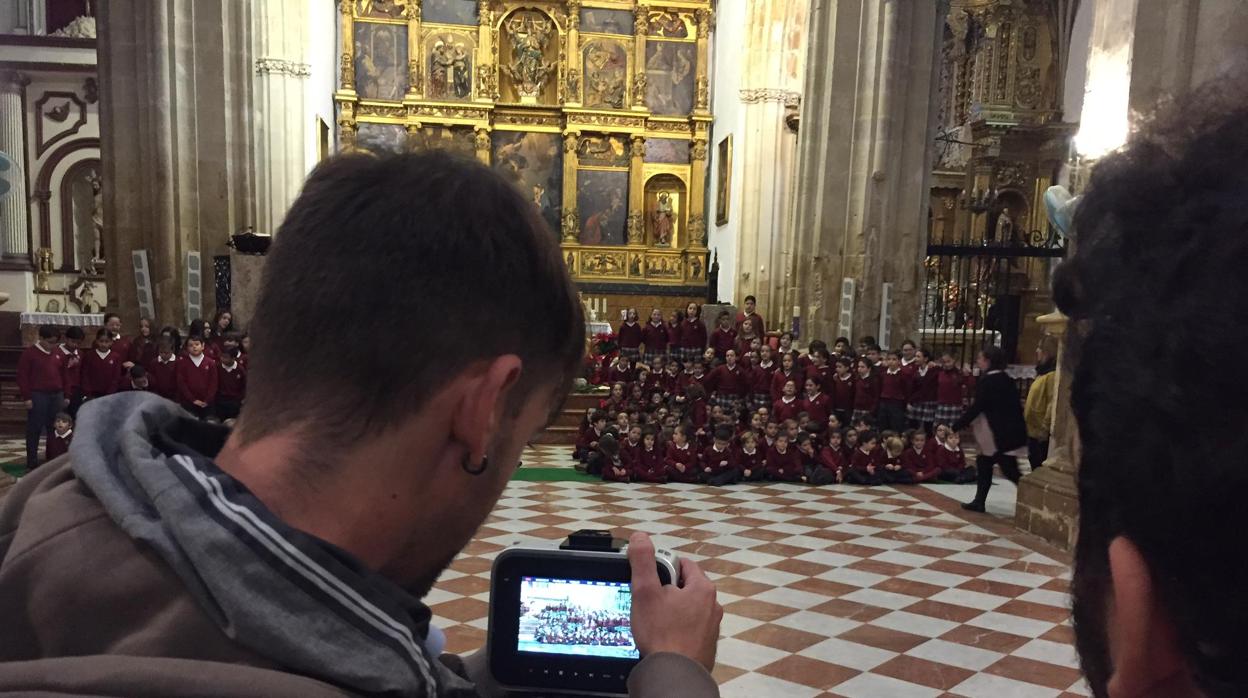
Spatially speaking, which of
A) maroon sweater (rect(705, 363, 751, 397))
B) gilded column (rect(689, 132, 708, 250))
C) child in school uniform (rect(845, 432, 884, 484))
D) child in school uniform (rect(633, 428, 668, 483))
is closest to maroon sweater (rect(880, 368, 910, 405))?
child in school uniform (rect(845, 432, 884, 484))

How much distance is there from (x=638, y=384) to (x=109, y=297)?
7778 millimetres

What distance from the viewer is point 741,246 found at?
1961 centimetres

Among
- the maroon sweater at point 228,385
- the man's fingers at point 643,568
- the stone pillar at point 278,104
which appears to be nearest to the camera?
the man's fingers at point 643,568

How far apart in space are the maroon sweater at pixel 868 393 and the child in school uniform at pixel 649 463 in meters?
2.87

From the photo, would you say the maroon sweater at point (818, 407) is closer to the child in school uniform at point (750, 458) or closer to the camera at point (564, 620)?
the child in school uniform at point (750, 458)

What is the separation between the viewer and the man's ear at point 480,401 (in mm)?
825

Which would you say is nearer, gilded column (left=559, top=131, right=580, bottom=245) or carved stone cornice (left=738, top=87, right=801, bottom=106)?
carved stone cornice (left=738, top=87, right=801, bottom=106)

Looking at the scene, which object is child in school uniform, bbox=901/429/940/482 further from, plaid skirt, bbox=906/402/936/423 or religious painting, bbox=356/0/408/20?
religious painting, bbox=356/0/408/20

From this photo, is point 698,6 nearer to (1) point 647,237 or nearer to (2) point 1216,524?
(1) point 647,237

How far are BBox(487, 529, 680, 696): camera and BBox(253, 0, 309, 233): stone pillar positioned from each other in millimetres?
16834

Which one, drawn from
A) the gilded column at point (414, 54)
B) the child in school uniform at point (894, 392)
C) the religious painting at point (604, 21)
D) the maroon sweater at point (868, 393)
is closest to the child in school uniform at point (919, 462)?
the child in school uniform at point (894, 392)

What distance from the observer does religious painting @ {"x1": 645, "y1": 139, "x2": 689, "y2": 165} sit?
23.0 meters

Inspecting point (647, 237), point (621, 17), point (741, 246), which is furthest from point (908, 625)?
point (621, 17)

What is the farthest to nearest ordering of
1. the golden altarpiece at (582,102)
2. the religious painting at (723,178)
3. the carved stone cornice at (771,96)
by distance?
1. the golden altarpiece at (582,102)
2. the religious painting at (723,178)
3. the carved stone cornice at (771,96)
